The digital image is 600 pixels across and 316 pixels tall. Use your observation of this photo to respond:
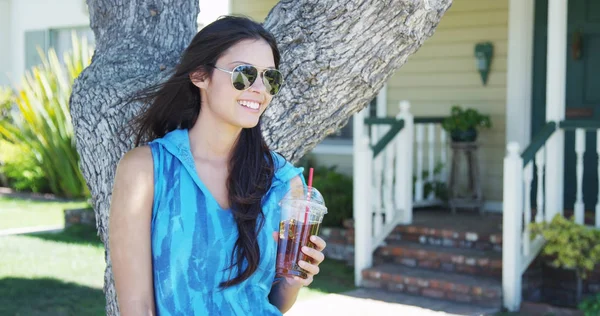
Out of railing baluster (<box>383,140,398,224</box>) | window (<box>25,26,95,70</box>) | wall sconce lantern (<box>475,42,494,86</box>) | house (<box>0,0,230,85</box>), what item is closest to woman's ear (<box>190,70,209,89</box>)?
railing baluster (<box>383,140,398,224</box>)

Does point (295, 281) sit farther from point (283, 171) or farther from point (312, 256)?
point (283, 171)

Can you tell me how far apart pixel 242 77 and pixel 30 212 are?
975 centimetres

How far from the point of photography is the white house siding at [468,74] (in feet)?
27.0

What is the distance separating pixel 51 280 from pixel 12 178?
7686 mm

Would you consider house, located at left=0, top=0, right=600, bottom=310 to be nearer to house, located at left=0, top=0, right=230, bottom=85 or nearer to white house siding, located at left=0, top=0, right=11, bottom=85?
house, located at left=0, top=0, right=230, bottom=85

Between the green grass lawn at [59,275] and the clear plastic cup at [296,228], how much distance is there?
4.01 m

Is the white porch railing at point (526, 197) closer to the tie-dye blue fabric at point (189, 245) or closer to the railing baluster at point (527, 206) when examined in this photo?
the railing baluster at point (527, 206)

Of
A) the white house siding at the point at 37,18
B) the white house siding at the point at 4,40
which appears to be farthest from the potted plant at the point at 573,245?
the white house siding at the point at 4,40

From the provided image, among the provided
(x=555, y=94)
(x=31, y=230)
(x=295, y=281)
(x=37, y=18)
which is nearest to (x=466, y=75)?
(x=555, y=94)

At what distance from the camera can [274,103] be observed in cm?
276

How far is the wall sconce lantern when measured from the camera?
8180 millimetres

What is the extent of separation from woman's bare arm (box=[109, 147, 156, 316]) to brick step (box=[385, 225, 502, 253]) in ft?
17.7

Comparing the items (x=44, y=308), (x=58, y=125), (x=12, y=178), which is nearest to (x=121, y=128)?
(x=44, y=308)

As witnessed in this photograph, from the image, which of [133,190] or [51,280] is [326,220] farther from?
[133,190]
